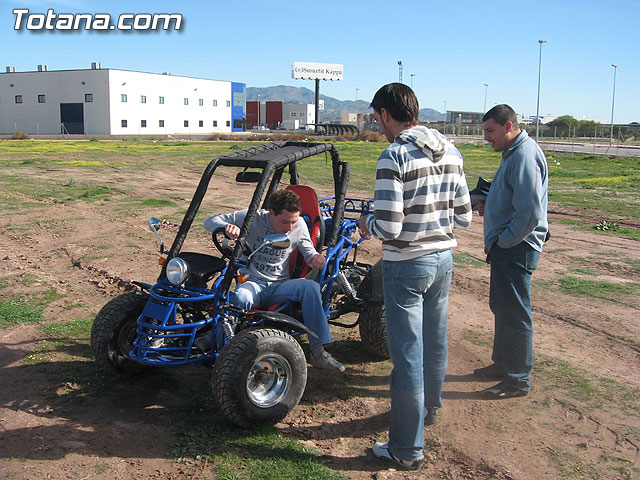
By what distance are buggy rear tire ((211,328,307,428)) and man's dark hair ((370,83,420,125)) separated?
1.63 m

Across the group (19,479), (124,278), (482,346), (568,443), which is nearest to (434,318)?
(568,443)

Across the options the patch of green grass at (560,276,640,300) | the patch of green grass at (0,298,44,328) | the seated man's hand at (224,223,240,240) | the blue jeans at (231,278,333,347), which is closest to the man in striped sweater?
the blue jeans at (231,278,333,347)

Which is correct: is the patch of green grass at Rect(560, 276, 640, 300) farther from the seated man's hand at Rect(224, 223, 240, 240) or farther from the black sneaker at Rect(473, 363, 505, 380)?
the seated man's hand at Rect(224, 223, 240, 240)

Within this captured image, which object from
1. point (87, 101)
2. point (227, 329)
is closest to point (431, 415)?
point (227, 329)

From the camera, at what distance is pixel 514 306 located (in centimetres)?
463

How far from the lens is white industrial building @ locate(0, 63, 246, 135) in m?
61.0

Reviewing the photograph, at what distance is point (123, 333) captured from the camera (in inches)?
180

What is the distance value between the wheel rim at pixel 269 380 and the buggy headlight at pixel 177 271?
0.79 m

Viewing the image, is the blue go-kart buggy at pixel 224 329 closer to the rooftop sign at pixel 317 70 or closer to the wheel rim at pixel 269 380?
the wheel rim at pixel 269 380

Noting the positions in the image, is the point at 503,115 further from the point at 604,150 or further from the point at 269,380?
the point at 604,150

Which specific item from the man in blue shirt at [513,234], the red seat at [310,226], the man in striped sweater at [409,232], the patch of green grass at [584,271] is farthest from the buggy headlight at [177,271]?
the patch of green grass at [584,271]

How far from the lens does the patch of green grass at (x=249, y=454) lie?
3545 millimetres

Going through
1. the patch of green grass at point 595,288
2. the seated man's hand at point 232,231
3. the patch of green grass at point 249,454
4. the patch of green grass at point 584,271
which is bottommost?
the patch of green grass at point 249,454

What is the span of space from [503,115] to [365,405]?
2347 millimetres
